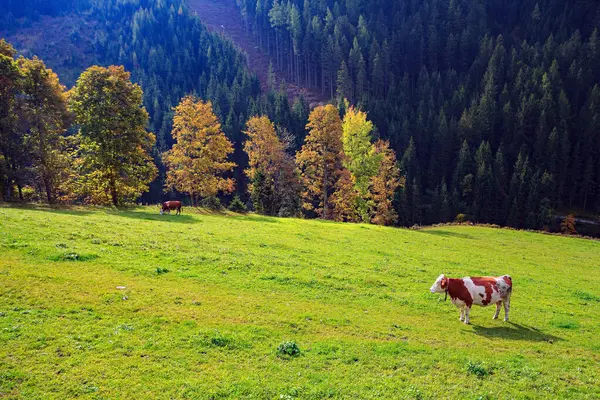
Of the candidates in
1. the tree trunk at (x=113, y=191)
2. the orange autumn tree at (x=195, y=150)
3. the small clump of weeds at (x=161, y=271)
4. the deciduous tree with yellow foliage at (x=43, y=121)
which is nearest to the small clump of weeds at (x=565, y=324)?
the small clump of weeds at (x=161, y=271)

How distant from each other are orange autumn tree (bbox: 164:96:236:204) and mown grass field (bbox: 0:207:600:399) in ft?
79.3

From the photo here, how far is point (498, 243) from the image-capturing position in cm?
4353

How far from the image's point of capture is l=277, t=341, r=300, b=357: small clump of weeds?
13289 mm

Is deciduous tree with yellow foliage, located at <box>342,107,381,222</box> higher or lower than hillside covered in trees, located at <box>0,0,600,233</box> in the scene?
lower

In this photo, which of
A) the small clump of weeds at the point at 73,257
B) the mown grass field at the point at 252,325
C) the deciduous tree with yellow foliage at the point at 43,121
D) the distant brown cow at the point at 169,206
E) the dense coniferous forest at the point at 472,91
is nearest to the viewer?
the mown grass field at the point at 252,325

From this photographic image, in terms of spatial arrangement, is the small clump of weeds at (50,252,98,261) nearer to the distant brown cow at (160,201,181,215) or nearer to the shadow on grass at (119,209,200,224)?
the shadow on grass at (119,209,200,224)

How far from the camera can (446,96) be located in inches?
5586

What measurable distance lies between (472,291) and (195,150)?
43.4 metres

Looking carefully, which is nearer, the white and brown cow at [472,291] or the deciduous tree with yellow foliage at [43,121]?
the white and brown cow at [472,291]

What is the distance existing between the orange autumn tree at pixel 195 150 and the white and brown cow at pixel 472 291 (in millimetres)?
39413

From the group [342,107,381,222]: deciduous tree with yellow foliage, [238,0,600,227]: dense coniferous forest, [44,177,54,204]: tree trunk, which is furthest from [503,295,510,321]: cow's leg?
[238,0,600,227]: dense coniferous forest

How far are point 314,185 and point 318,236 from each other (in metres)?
22.7

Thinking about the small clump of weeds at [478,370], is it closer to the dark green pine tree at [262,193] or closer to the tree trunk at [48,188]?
the tree trunk at [48,188]

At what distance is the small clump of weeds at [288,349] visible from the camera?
13289 mm
